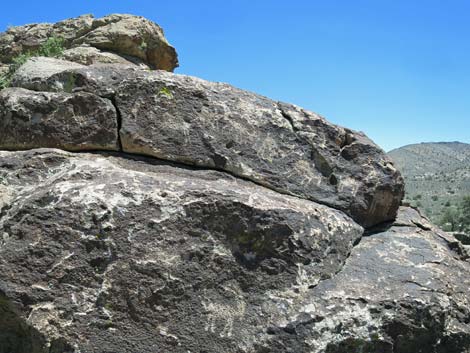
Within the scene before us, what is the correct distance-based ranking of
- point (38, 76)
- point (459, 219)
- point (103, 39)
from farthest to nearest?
1. point (459, 219)
2. point (103, 39)
3. point (38, 76)

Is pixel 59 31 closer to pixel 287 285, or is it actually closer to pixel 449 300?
pixel 287 285

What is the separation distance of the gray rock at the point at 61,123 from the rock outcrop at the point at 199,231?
15 mm

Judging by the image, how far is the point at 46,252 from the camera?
15.1ft

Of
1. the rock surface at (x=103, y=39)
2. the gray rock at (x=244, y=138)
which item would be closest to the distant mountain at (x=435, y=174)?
the rock surface at (x=103, y=39)

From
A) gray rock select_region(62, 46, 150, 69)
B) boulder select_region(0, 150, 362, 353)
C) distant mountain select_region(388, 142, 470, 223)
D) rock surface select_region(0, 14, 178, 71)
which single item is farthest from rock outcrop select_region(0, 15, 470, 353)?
distant mountain select_region(388, 142, 470, 223)

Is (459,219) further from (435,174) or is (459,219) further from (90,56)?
(90,56)

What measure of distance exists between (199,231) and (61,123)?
2.02m

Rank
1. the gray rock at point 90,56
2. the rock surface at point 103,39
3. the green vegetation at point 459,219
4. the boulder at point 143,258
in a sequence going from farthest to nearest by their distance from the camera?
the green vegetation at point 459,219
the rock surface at point 103,39
the gray rock at point 90,56
the boulder at point 143,258

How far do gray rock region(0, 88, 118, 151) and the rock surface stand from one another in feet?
15.6

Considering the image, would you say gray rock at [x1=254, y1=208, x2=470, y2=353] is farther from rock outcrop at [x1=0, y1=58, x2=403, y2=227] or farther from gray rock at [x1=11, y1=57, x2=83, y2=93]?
gray rock at [x1=11, y1=57, x2=83, y2=93]

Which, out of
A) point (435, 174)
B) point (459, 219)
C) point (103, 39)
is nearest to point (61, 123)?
point (103, 39)

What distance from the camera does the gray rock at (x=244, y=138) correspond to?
579 cm

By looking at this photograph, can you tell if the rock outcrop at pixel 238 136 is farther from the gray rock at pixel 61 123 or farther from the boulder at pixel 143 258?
the boulder at pixel 143 258

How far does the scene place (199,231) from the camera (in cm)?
498
